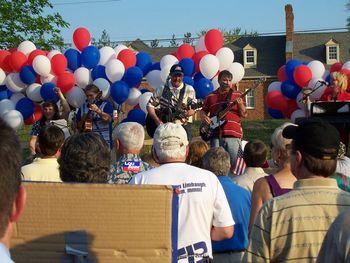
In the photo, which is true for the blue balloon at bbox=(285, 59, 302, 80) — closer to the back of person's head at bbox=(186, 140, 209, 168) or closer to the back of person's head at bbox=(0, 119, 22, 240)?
the back of person's head at bbox=(186, 140, 209, 168)

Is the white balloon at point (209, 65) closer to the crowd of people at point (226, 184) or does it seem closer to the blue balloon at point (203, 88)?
the blue balloon at point (203, 88)

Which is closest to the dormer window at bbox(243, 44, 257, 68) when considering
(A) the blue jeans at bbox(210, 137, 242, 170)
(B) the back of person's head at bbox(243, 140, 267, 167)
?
(A) the blue jeans at bbox(210, 137, 242, 170)

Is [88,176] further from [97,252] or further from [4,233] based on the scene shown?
[4,233]

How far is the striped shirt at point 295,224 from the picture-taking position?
2998mm

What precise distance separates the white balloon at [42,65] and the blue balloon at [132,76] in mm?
1451

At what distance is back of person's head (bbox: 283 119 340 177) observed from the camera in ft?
10.1

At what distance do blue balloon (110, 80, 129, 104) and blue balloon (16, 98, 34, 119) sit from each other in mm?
1677

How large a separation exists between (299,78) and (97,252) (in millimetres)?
9641

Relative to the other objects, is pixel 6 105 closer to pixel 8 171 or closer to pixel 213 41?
pixel 213 41

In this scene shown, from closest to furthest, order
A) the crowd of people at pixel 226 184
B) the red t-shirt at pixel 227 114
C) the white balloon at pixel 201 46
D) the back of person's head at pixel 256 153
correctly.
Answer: the crowd of people at pixel 226 184 < the back of person's head at pixel 256 153 < the red t-shirt at pixel 227 114 < the white balloon at pixel 201 46

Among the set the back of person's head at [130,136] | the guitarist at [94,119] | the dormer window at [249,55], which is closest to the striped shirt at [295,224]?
the back of person's head at [130,136]

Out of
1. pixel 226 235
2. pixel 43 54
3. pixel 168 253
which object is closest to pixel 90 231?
pixel 168 253

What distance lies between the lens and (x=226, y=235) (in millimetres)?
3906

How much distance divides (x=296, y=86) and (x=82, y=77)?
3.97 meters
